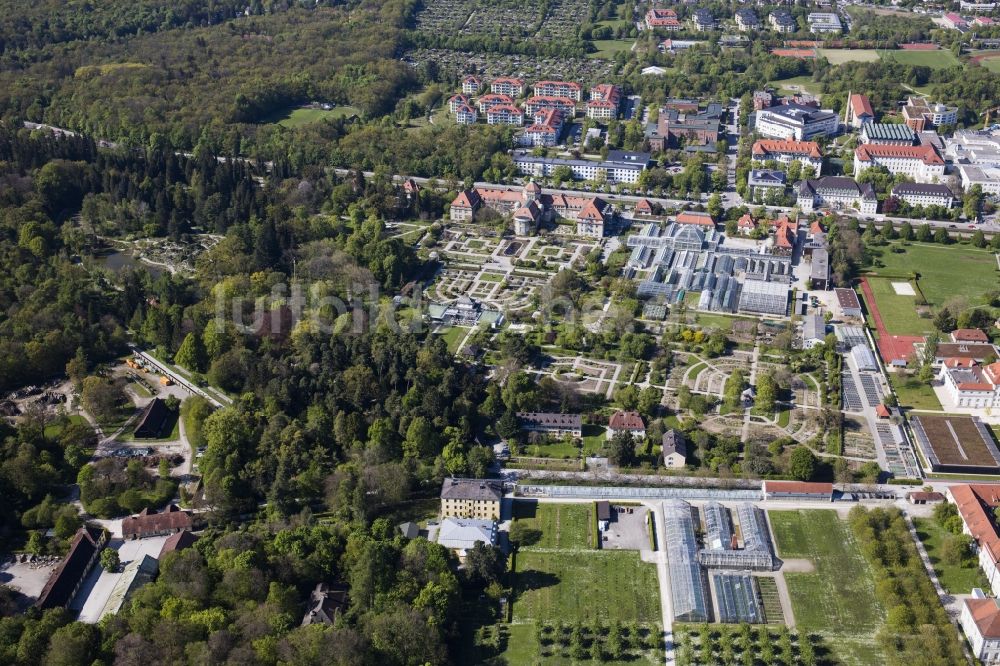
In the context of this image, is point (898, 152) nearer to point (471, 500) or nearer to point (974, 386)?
point (974, 386)

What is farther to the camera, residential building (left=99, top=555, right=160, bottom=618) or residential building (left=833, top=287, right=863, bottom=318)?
residential building (left=833, top=287, right=863, bottom=318)

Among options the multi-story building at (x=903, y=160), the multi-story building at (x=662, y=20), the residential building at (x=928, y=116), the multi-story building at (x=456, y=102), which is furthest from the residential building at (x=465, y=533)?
the multi-story building at (x=662, y=20)

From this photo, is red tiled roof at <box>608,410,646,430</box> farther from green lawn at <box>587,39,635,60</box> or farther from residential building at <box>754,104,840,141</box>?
green lawn at <box>587,39,635,60</box>

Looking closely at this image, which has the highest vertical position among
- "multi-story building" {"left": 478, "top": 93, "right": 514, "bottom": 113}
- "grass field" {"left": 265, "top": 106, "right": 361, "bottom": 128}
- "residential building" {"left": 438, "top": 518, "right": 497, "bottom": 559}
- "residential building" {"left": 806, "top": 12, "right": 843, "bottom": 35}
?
"residential building" {"left": 806, "top": 12, "right": 843, "bottom": 35}

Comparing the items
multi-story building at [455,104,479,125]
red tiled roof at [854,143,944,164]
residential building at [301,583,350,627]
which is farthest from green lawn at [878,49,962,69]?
residential building at [301,583,350,627]

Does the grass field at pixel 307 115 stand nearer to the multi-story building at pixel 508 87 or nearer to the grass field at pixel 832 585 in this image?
the multi-story building at pixel 508 87
